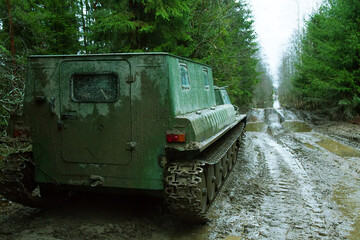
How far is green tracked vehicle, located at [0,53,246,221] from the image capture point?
488 centimetres

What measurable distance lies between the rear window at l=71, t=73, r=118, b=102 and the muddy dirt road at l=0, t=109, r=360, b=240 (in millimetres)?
1872

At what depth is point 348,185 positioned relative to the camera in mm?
7875

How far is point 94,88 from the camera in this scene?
202 inches

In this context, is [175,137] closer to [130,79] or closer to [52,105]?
[130,79]

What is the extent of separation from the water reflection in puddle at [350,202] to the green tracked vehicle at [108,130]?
2.36 meters

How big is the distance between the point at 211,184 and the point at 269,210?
1087 millimetres

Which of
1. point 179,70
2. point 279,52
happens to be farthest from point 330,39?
point 279,52

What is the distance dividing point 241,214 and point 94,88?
123 inches

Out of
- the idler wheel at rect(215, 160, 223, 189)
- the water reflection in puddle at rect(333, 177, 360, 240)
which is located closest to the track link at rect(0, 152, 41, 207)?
the idler wheel at rect(215, 160, 223, 189)

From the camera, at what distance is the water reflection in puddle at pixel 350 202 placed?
5.40 m

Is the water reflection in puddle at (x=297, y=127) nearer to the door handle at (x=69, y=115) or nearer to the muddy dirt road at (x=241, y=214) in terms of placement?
the muddy dirt road at (x=241, y=214)

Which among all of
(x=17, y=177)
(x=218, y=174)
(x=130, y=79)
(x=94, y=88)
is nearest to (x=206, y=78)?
(x=218, y=174)

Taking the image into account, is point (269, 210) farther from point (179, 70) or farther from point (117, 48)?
point (117, 48)

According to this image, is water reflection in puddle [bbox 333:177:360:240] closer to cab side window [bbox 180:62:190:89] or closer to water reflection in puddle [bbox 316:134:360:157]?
cab side window [bbox 180:62:190:89]
